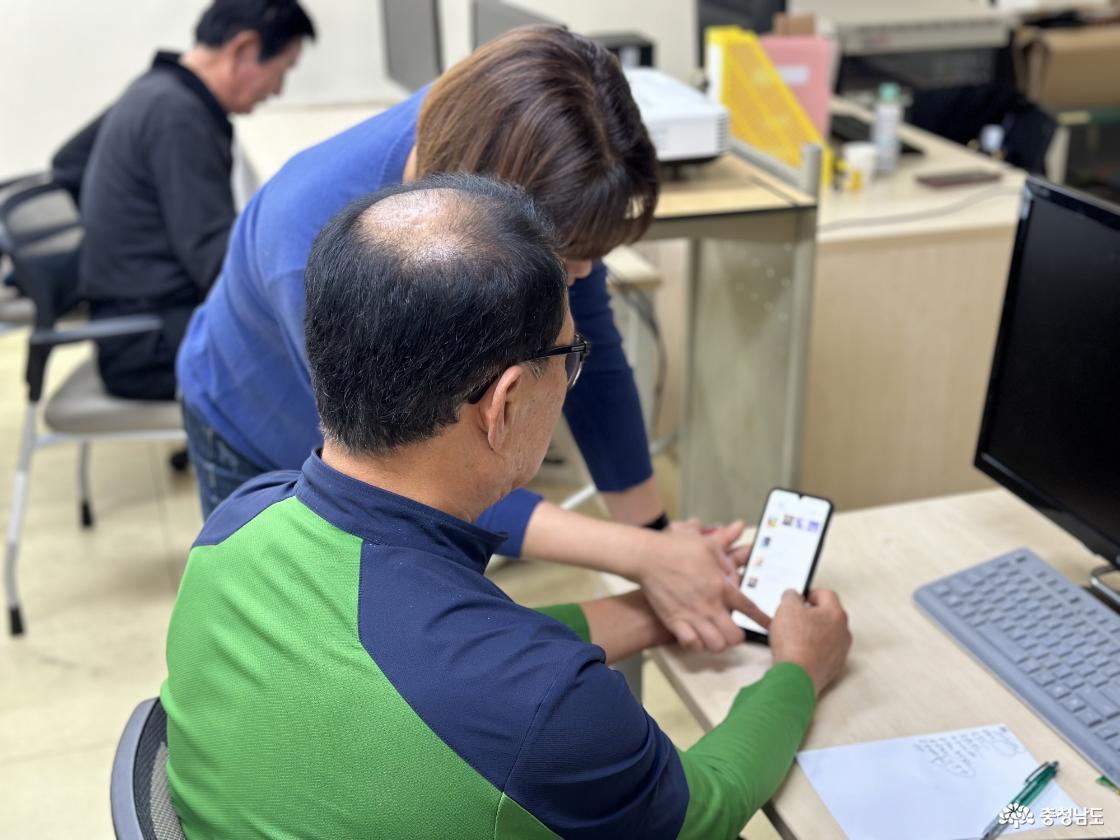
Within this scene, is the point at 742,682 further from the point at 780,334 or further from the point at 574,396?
the point at 780,334

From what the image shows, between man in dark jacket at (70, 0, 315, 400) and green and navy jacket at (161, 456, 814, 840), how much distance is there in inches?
63.3

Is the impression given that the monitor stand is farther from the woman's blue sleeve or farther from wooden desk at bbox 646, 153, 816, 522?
wooden desk at bbox 646, 153, 816, 522

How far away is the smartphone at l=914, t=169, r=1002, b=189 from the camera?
2.66 m

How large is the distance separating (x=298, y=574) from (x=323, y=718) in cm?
10

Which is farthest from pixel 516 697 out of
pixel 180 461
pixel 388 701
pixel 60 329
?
pixel 180 461

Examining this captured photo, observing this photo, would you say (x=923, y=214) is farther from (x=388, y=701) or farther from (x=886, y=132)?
(x=388, y=701)

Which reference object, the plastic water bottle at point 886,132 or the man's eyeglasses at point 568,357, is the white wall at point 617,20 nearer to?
the plastic water bottle at point 886,132

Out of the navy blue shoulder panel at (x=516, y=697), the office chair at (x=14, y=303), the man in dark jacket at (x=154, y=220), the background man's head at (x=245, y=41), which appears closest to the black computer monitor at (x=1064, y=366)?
the navy blue shoulder panel at (x=516, y=697)

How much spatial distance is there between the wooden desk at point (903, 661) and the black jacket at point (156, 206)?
4.86 feet

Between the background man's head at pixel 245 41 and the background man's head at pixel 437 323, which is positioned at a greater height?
the background man's head at pixel 437 323

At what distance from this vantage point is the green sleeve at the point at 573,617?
3.86 feet

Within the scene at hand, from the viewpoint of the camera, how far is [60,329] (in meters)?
2.34

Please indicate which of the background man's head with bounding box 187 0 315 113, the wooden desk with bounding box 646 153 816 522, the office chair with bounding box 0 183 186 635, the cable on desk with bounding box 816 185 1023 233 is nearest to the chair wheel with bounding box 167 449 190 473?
the office chair with bounding box 0 183 186 635

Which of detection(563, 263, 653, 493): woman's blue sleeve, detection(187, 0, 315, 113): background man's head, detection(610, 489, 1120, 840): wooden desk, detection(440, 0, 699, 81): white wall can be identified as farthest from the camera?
detection(440, 0, 699, 81): white wall
